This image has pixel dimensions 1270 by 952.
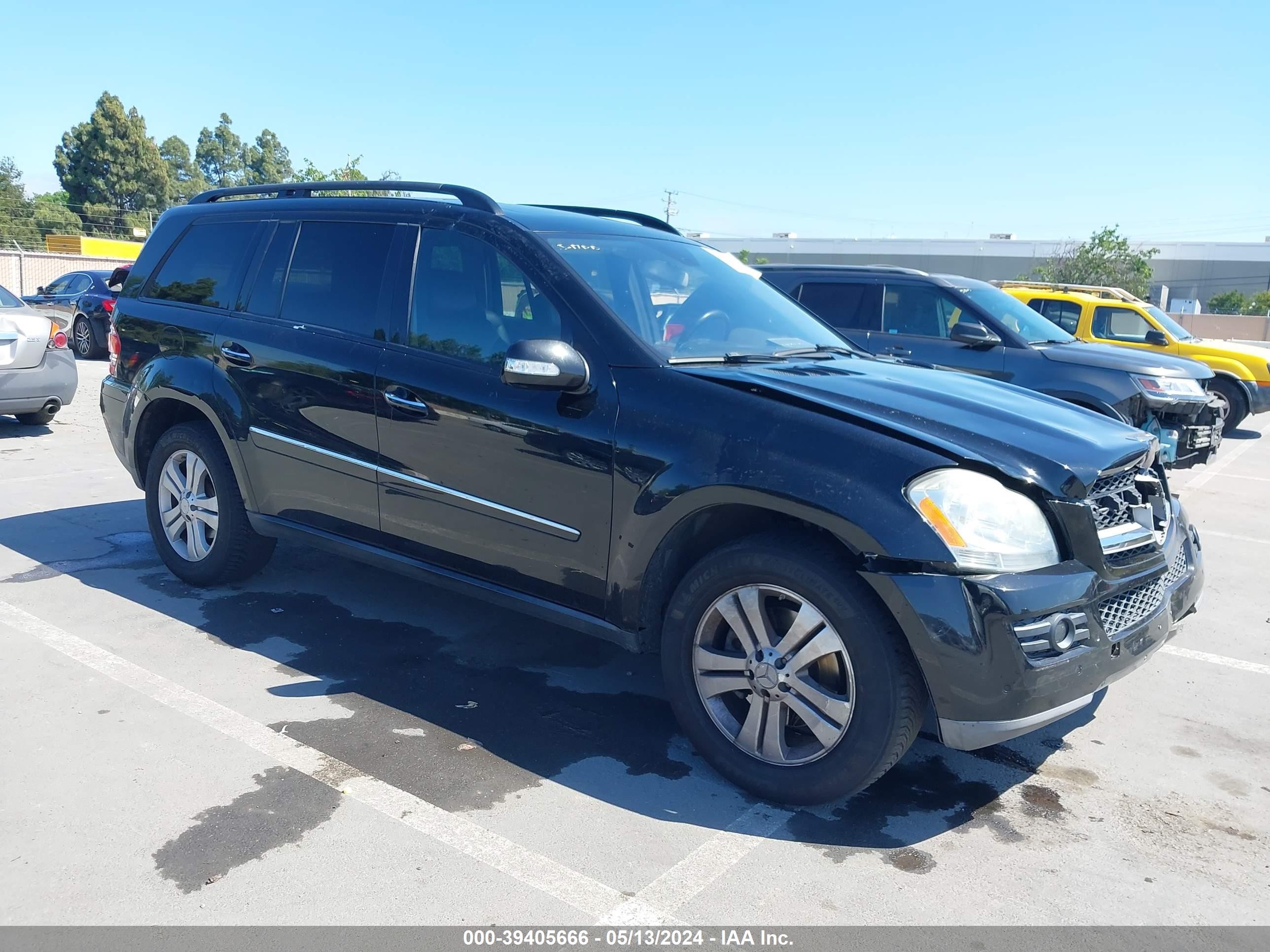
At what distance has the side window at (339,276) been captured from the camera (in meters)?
4.41

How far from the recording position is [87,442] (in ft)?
31.3

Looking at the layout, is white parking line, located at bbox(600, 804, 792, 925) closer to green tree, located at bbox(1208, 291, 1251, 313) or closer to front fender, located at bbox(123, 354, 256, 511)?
front fender, located at bbox(123, 354, 256, 511)

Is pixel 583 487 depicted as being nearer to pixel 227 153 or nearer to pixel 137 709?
pixel 137 709

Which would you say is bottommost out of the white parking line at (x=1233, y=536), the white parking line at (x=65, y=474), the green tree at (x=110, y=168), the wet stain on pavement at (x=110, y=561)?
the white parking line at (x=1233, y=536)

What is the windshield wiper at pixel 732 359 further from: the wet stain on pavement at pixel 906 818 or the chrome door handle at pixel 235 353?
the chrome door handle at pixel 235 353

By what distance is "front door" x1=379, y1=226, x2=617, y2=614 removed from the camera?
3666 millimetres

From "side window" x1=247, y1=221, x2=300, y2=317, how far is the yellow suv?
32.9ft

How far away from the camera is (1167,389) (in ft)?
28.8

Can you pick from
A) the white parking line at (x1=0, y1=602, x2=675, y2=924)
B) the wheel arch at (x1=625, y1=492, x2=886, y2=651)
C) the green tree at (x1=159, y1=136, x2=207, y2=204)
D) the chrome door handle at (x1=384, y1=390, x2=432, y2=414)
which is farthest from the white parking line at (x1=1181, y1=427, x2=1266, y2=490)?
the green tree at (x1=159, y1=136, x2=207, y2=204)

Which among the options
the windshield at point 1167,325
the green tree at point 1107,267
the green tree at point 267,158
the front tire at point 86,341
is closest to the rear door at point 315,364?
the windshield at point 1167,325

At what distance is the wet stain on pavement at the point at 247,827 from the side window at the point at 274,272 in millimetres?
2346

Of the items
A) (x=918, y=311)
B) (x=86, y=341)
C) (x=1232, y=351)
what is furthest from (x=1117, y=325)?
(x=86, y=341)

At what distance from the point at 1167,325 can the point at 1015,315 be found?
17.6ft

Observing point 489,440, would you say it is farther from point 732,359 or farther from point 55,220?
point 55,220
